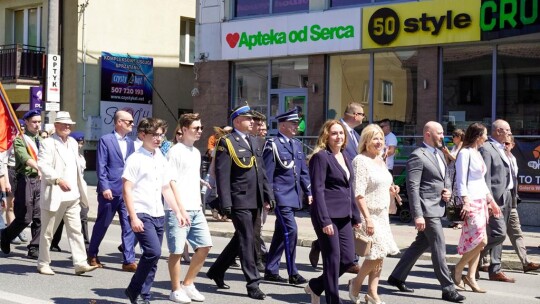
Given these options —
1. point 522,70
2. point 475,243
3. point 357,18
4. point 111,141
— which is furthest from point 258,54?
point 475,243

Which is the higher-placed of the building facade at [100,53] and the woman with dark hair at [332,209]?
the building facade at [100,53]

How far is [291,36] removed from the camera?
21.8 meters

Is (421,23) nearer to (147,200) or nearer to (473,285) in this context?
(473,285)

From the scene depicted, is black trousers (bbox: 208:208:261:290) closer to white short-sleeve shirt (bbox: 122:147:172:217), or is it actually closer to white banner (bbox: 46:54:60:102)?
white short-sleeve shirt (bbox: 122:147:172:217)

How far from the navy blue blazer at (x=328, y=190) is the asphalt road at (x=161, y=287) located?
1.32 metres

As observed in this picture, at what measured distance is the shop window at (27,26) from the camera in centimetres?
3053

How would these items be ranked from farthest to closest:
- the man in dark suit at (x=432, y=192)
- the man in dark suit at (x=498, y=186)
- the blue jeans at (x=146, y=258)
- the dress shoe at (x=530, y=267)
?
1. the dress shoe at (x=530, y=267)
2. the man in dark suit at (x=498, y=186)
3. the man in dark suit at (x=432, y=192)
4. the blue jeans at (x=146, y=258)

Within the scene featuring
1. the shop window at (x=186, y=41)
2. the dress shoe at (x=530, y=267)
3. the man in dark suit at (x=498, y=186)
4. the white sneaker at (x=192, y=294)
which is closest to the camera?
the white sneaker at (x=192, y=294)

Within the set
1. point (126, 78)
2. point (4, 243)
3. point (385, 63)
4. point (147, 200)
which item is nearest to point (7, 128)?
point (4, 243)

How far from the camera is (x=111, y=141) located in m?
11.2

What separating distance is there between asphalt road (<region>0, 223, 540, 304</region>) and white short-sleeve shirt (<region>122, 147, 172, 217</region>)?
1023 millimetres

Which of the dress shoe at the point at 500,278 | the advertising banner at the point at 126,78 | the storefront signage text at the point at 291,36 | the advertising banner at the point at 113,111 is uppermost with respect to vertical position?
the storefront signage text at the point at 291,36

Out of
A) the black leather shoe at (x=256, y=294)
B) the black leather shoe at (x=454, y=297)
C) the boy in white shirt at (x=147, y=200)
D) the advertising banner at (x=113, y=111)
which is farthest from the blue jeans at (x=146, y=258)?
the advertising banner at (x=113, y=111)

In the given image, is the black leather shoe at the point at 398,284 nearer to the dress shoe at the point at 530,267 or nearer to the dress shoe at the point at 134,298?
the dress shoe at the point at 530,267
